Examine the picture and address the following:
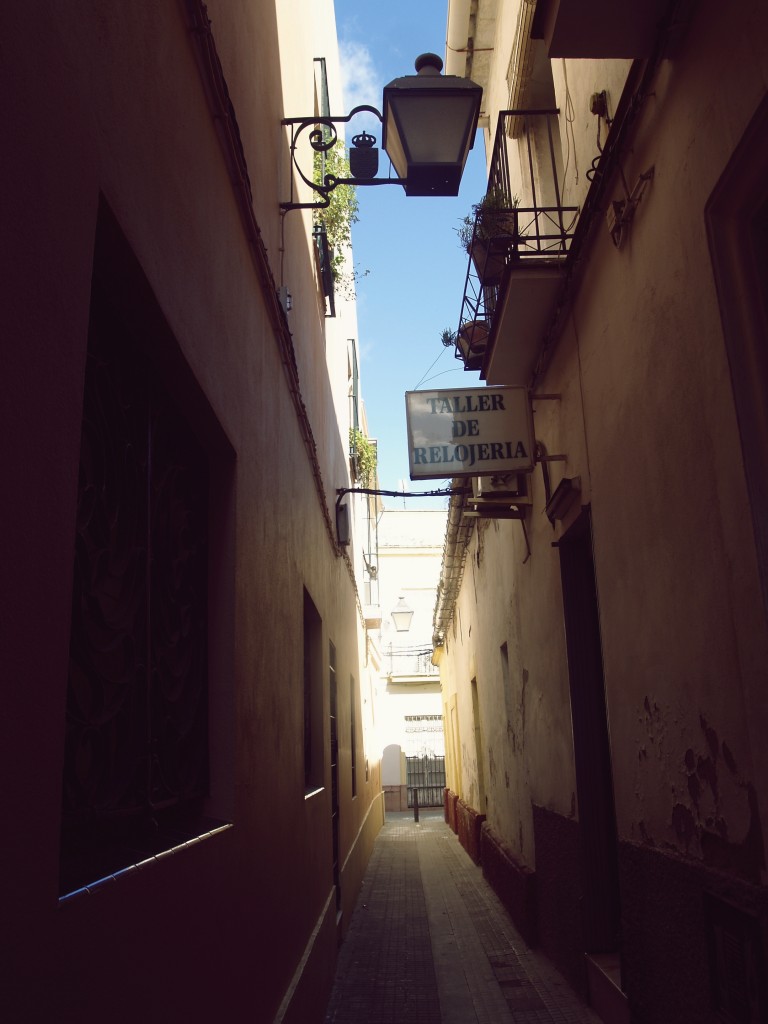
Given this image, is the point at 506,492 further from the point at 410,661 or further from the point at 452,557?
the point at 410,661

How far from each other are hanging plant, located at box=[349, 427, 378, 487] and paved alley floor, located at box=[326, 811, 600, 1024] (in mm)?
6612

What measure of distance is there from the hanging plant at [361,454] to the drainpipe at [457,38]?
6448 millimetres

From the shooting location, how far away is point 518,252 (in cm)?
547

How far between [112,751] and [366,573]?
17.1 metres

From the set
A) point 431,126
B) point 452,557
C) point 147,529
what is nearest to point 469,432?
point 431,126

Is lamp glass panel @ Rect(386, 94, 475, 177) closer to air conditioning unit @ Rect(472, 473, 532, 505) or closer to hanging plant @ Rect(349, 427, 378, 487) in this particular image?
air conditioning unit @ Rect(472, 473, 532, 505)

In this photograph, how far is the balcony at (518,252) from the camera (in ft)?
18.4

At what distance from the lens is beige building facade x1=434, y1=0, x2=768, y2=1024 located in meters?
3.13

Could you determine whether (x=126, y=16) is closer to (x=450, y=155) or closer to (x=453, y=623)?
(x=450, y=155)

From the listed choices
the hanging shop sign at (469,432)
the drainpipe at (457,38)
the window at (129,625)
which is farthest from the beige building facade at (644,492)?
the window at (129,625)

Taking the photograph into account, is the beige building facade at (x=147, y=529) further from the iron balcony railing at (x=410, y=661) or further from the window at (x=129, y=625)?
the iron balcony railing at (x=410, y=661)

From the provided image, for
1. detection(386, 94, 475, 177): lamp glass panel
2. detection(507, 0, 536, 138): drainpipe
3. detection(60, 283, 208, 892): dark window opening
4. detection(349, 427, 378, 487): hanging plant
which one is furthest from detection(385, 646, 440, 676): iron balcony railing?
detection(60, 283, 208, 892): dark window opening

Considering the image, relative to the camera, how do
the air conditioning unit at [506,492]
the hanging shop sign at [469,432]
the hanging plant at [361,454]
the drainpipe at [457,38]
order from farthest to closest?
the hanging plant at [361,454]
the drainpipe at [457,38]
the air conditioning unit at [506,492]
the hanging shop sign at [469,432]

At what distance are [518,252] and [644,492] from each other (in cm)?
204
